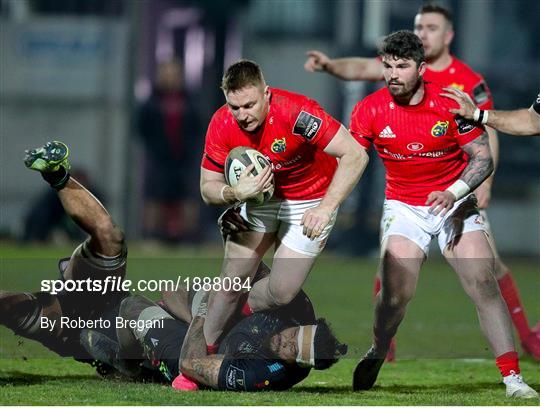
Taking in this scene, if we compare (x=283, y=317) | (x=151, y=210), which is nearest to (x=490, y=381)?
(x=283, y=317)

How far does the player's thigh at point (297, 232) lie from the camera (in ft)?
25.2

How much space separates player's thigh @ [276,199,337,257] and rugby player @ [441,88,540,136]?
104cm

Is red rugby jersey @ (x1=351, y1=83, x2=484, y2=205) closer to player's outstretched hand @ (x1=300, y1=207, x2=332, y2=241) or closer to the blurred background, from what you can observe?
player's outstretched hand @ (x1=300, y1=207, x2=332, y2=241)

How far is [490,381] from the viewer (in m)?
7.96

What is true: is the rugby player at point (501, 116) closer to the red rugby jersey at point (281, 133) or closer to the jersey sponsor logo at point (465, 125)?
the jersey sponsor logo at point (465, 125)

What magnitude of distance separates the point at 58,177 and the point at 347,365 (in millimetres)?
2494

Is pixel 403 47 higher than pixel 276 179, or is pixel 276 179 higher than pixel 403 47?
pixel 403 47

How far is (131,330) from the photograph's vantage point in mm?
7488

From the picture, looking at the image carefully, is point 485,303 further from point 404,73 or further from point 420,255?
point 404,73

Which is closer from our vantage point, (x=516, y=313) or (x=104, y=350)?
(x=104, y=350)

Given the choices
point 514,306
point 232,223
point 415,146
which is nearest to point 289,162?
point 232,223

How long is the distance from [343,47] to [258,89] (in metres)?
9.78

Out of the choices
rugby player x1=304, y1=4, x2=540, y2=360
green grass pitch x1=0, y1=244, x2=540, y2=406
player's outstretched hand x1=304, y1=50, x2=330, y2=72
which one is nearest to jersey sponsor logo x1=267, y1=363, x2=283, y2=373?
green grass pitch x1=0, y1=244, x2=540, y2=406

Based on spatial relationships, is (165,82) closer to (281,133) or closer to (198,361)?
(281,133)
